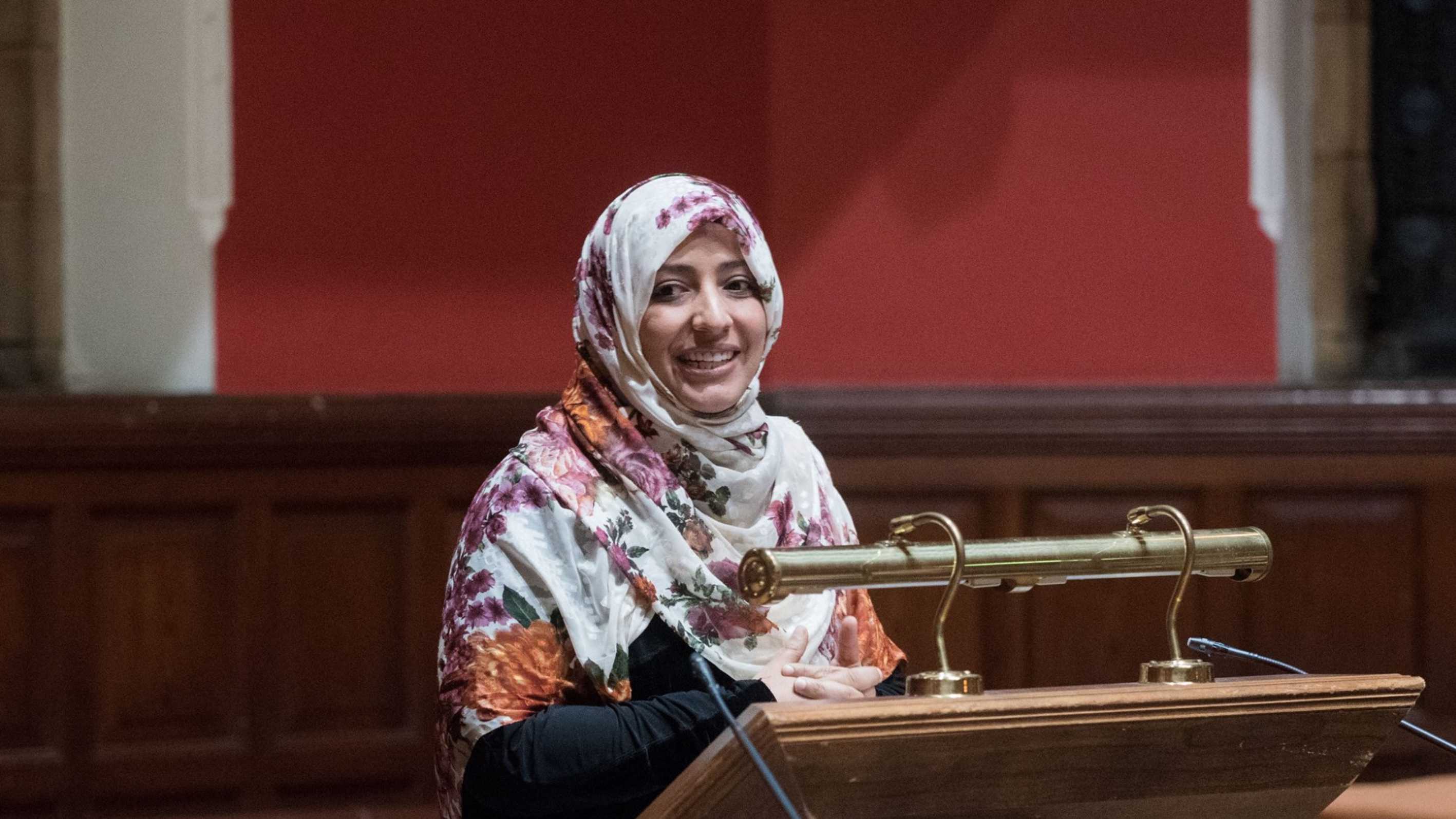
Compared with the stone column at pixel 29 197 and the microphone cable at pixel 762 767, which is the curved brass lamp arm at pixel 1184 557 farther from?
the stone column at pixel 29 197

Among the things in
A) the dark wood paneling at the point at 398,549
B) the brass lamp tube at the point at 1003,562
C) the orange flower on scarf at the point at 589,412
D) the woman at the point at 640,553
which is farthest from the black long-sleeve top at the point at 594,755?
the dark wood paneling at the point at 398,549

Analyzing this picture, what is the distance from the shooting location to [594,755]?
1731mm

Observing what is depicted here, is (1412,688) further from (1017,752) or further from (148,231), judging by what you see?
(148,231)

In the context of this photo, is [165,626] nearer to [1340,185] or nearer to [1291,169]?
[1291,169]

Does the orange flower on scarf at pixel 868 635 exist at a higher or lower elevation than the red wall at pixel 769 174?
lower

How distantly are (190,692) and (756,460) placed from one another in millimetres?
2176

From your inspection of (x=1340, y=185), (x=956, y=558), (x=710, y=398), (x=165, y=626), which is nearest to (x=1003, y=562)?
(x=956, y=558)

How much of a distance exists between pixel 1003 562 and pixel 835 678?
1.40 ft

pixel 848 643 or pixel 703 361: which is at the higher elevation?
Result: pixel 703 361

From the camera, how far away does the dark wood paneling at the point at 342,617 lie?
378 centimetres

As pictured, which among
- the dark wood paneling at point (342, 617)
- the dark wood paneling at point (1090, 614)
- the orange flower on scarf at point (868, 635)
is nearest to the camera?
the orange flower on scarf at point (868, 635)

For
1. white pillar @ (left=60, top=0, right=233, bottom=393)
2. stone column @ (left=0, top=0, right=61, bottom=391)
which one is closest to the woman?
white pillar @ (left=60, top=0, right=233, bottom=393)

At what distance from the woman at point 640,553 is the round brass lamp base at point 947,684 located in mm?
399

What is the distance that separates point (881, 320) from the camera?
421cm
